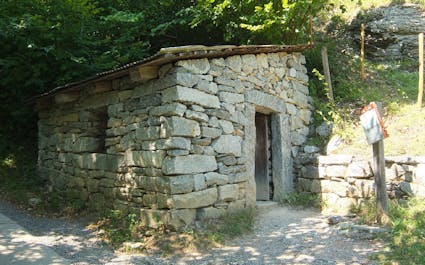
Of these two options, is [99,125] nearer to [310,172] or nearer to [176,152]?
[176,152]

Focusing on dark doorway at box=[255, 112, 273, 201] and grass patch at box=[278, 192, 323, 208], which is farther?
dark doorway at box=[255, 112, 273, 201]

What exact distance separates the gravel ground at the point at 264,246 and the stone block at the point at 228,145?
3.73ft

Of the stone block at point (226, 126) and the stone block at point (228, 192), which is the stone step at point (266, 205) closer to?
the stone block at point (228, 192)

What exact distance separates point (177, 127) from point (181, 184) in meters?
0.74

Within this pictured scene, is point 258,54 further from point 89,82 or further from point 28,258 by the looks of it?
point 28,258

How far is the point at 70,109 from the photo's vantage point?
6.61m

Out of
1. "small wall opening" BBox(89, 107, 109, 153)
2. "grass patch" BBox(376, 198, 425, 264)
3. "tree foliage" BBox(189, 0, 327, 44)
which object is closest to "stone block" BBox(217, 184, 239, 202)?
"grass patch" BBox(376, 198, 425, 264)

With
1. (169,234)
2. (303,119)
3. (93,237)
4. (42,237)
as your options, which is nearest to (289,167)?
(303,119)

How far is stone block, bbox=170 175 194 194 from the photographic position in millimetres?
4480

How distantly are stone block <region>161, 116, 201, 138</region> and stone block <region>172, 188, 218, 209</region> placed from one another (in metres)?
0.79

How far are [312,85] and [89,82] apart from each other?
15.5ft

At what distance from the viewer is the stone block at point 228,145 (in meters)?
5.03

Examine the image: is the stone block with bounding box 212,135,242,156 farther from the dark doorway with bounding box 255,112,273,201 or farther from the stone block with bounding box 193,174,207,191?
the dark doorway with bounding box 255,112,273,201

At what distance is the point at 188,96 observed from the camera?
4672 millimetres
